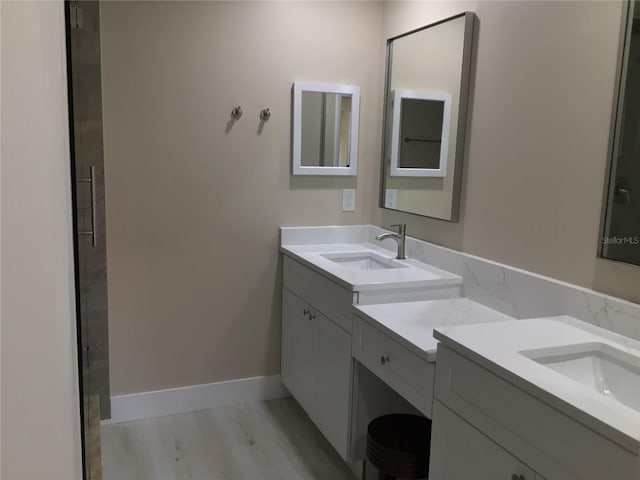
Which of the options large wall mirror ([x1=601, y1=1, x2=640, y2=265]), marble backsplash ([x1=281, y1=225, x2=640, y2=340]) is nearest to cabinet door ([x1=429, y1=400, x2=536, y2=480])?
marble backsplash ([x1=281, y1=225, x2=640, y2=340])

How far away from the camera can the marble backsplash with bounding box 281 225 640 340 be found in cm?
164

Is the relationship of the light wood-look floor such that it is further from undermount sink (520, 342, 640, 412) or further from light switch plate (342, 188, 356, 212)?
undermount sink (520, 342, 640, 412)

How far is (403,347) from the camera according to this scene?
1778 millimetres

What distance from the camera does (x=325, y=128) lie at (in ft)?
9.82

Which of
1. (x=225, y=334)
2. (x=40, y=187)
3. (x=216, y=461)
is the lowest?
(x=216, y=461)

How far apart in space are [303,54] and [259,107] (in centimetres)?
37

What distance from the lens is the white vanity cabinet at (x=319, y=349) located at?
2.28 metres

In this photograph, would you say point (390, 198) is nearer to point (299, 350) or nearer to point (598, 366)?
point (299, 350)

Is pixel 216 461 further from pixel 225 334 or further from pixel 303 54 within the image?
pixel 303 54

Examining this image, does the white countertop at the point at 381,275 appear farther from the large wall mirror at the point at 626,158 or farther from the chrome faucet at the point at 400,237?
the large wall mirror at the point at 626,158

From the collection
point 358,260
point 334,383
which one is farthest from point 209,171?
point 334,383

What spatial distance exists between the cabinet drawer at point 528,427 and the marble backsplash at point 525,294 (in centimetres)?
54

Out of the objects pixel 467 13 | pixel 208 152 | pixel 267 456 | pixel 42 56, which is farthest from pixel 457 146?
pixel 42 56

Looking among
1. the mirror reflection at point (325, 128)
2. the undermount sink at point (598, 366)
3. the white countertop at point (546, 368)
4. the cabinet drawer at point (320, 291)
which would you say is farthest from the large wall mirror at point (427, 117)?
the undermount sink at point (598, 366)
